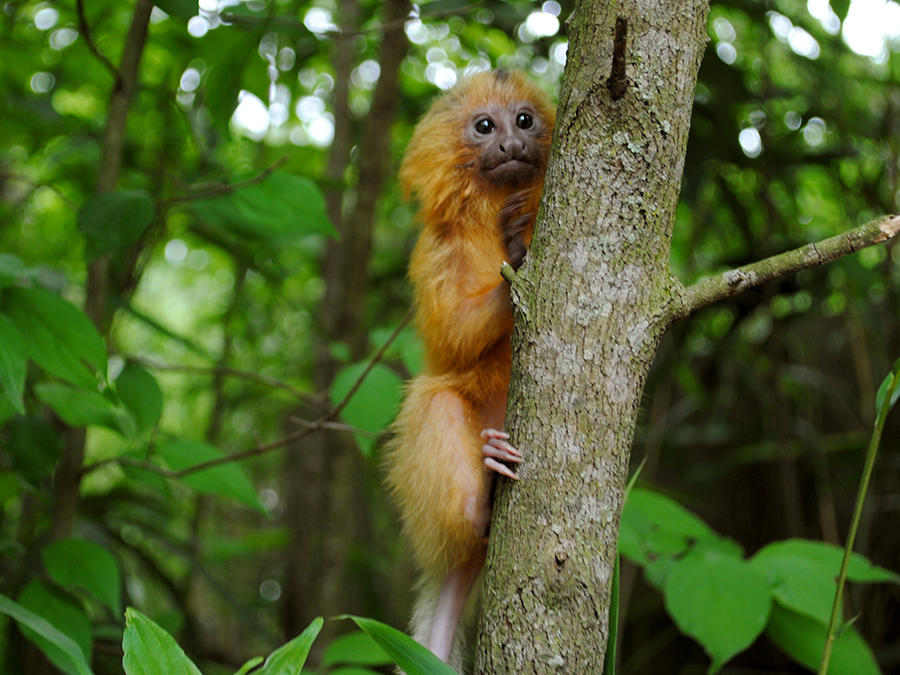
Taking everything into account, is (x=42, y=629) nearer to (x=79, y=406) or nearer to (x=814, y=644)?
(x=79, y=406)

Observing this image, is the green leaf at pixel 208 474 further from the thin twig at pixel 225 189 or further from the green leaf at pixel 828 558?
the green leaf at pixel 828 558

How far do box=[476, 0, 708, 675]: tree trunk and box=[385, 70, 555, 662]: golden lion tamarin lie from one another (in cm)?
17

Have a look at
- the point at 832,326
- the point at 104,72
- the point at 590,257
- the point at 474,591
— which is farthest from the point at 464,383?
the point at 832,326

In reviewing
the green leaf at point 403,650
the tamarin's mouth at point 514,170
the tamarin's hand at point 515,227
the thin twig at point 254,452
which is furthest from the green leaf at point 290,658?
the tamarin's mouth at point 514,170

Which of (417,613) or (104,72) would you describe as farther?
(104,72)

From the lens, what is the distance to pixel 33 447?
1.51m

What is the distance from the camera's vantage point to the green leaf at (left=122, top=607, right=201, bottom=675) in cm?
86

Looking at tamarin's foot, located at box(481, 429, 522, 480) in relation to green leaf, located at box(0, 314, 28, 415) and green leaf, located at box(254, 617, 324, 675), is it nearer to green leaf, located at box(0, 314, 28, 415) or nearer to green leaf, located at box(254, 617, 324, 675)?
green leaf, located at box(254, 617, 324, 675)

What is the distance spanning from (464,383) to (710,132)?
4.62ft

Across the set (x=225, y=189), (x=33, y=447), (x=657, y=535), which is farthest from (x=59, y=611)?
(x=657, y=535)

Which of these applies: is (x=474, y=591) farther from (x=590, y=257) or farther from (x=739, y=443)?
(x=739, y=443)

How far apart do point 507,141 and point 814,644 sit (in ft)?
4.52

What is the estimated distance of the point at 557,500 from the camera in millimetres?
937

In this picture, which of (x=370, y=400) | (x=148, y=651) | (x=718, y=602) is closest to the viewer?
(x=148, y=651)
